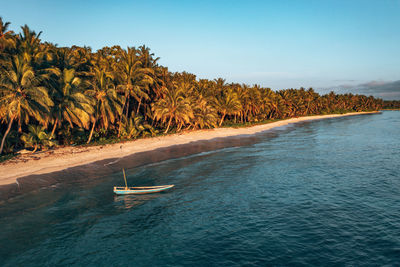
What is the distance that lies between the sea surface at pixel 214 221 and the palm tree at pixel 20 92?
38.1ft

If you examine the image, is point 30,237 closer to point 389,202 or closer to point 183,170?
point 183,170

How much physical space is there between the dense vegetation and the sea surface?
13.1 meters

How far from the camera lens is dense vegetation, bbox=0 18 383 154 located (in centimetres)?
3138

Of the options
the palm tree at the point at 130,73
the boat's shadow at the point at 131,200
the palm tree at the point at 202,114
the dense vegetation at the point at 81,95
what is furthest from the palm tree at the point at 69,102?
the palm tree at the point at 202,114

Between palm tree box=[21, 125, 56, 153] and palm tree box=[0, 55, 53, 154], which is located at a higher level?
palm tree box=[0, 55, 53, 154]

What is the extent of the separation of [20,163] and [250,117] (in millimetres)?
80794

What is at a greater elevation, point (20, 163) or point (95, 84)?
point (95, 84)

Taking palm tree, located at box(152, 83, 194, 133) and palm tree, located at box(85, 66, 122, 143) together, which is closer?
palm tree, located at box(85, 66, 122, 143)

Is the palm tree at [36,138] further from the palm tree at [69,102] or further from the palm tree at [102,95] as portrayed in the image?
the palm tree at [102,95]

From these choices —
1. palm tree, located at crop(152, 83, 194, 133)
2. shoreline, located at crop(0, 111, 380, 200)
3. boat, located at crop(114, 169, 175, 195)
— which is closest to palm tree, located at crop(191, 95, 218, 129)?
palm tree, located at crop(152, 83, 194, 133)

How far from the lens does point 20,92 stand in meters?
30.7

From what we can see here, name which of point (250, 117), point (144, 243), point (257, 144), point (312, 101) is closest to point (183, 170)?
point (144, 243)

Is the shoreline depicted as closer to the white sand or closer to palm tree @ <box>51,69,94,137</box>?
the white sand

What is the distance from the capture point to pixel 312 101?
155 m
